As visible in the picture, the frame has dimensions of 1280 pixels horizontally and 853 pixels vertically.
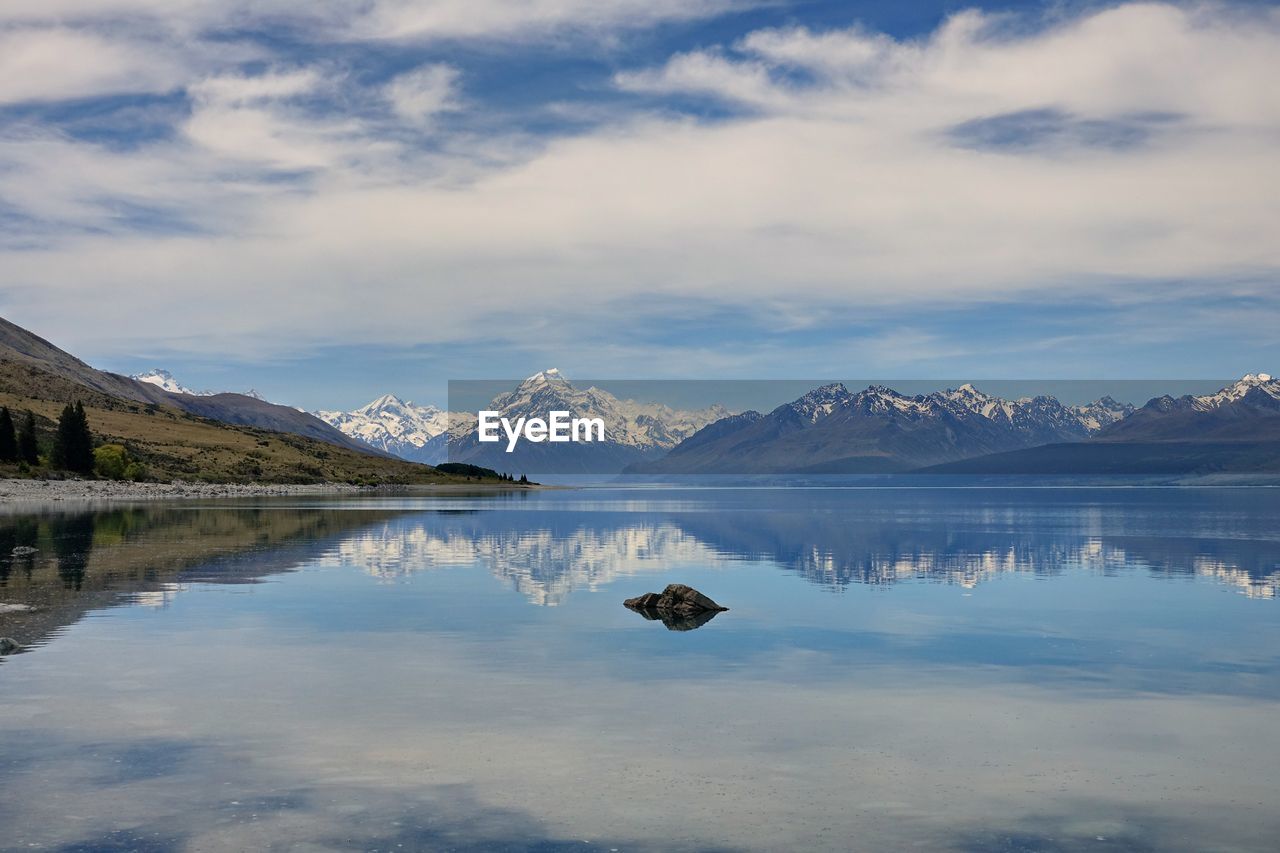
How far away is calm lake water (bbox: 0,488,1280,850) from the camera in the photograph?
17344 millimetres

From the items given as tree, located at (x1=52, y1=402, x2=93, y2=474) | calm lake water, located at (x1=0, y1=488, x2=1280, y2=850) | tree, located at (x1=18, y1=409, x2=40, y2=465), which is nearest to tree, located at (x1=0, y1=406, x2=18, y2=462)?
tree, located at (x1=18, y1=409, x2=40, y2=465)

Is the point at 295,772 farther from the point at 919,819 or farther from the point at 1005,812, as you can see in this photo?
the point at 1005,812

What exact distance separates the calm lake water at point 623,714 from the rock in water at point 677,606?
0.97 meters

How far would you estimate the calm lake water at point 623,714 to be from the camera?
1734 centimetres

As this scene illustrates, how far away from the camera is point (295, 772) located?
782 inches

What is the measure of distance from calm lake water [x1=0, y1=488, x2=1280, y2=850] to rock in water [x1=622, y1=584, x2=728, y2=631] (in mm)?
969

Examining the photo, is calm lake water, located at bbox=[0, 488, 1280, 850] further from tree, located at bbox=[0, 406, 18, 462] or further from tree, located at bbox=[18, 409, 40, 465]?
tree, located at bbox=[18, 409, 40, 465]

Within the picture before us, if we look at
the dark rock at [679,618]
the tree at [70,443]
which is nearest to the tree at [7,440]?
the tree at [70,443]

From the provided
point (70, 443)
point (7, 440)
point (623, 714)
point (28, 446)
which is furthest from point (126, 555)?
point (70, 443)

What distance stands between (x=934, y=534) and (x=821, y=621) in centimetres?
6841

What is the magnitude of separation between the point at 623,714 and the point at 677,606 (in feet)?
64.4

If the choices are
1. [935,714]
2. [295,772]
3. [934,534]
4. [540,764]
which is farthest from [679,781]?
[934,534]

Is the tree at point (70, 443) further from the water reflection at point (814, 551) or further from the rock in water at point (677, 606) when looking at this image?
the rock in water at point (677, 606)

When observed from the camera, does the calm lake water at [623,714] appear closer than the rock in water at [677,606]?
Yes
